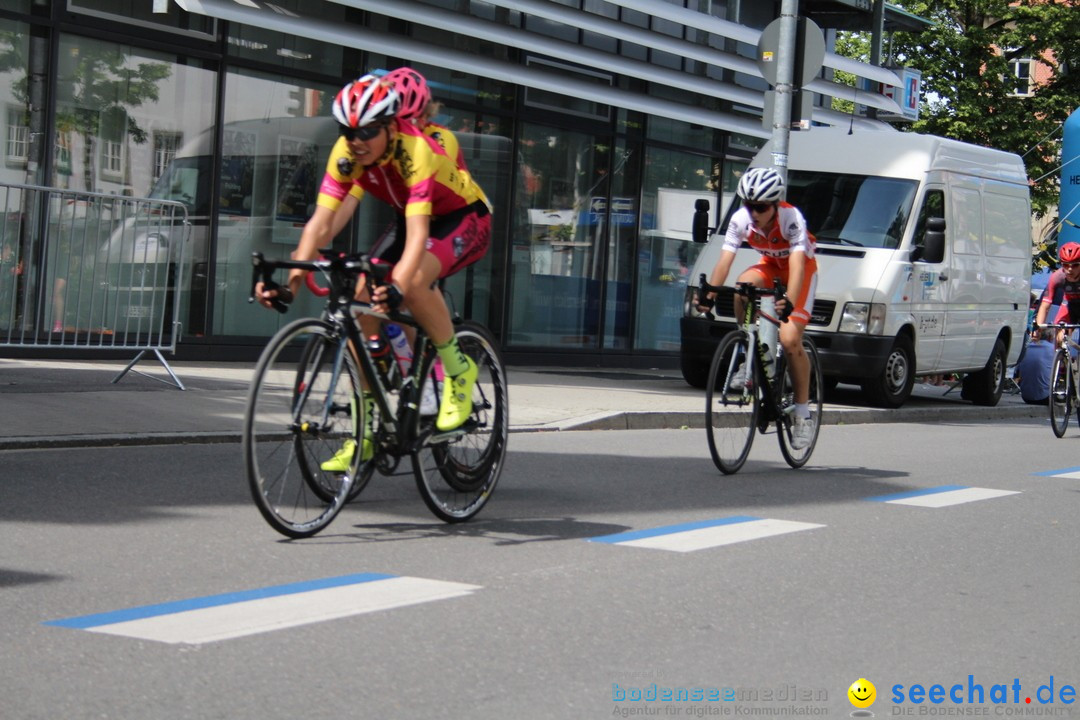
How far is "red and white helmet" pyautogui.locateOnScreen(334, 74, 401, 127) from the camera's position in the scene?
6.03m

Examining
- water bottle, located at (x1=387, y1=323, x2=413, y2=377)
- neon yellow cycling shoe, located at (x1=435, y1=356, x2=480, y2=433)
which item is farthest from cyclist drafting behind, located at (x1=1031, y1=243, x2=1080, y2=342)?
water bottle, located at (x1=387, y1=323, x2=413, y2=377)

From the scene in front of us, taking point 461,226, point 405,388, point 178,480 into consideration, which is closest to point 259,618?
point 405,388

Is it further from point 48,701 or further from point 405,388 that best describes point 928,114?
point 48,701

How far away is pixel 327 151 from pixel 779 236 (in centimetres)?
832

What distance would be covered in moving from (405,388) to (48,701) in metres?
2.75

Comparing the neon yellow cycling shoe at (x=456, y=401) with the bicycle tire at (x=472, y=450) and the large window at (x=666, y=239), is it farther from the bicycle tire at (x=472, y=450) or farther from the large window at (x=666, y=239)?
the large window at (x=666, y=239)

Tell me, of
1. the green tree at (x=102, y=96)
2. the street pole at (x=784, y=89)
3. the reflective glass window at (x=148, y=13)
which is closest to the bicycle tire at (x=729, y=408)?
the street pole at (x=784, y=89)

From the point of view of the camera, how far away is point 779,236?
9633 mm

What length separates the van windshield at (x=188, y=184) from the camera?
49.6ft

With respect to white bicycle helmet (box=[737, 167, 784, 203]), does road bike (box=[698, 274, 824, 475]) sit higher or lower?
lower

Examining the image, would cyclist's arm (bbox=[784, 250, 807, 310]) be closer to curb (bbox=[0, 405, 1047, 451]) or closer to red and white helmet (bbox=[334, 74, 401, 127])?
curb (bbox=[0, 405, 1047, 451])

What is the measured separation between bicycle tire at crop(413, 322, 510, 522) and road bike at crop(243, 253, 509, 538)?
2cm

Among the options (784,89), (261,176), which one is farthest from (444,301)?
(261,176)

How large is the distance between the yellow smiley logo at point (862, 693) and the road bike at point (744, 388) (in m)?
4.91
